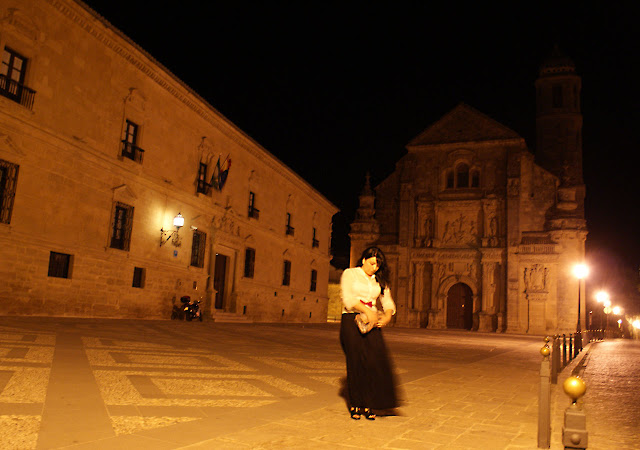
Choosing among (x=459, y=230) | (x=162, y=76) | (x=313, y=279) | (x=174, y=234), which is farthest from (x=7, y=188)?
(x=459, y=230)

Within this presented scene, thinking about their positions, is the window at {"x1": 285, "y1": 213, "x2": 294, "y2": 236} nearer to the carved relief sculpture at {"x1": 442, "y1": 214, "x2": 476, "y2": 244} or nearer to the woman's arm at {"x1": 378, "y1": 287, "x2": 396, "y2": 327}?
the carved relief sculpture at {"x1": 442, "y1": 214, "x2": 476, "y2": 244}

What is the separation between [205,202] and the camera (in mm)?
23688

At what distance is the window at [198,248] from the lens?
2306 cm

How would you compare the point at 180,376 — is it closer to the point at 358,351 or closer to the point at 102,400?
the point at 102,400

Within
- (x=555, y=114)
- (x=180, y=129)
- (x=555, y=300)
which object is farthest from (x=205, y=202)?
(x=555, y=114)

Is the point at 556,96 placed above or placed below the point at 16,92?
above

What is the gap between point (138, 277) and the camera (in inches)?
762

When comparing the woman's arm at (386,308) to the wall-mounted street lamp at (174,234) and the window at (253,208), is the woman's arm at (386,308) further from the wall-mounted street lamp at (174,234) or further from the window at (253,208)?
the window at (253,208)

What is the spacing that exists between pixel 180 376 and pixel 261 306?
22.7 m

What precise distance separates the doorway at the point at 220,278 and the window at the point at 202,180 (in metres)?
3.33

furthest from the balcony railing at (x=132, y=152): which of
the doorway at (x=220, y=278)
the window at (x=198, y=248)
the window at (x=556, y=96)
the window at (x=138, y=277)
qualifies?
the window at (x=556, y=96)

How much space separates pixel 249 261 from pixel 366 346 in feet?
76.9

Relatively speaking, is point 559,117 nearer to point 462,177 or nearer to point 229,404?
point 462,177

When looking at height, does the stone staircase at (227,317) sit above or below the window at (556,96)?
below
